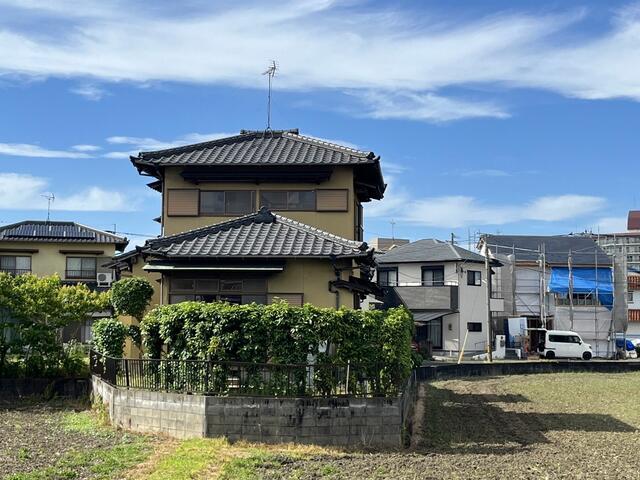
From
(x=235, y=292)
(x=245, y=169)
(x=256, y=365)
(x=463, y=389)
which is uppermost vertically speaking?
(x=245, y=169)

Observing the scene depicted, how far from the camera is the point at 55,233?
46656 millimetres

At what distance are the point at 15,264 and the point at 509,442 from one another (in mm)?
37955

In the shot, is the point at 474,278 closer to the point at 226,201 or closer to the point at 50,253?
the point at 50,253

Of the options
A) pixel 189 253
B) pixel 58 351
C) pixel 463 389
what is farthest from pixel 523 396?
pixel 58 351

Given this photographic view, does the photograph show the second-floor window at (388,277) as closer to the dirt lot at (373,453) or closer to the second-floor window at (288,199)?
the second-floor window at (288,199)

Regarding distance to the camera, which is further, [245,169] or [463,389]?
[463,389]

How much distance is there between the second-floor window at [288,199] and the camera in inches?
922

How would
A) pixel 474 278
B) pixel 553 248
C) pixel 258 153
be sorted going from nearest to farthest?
pixel 258 153 → pixel 474 278 → pixel 553 248

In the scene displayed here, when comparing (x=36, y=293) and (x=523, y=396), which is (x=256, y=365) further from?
(x=523, y=396)

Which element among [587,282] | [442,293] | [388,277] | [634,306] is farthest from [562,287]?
[634,306]

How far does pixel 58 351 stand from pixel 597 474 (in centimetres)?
1616

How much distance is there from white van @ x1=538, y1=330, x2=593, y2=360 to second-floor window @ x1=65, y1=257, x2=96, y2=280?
2810cm

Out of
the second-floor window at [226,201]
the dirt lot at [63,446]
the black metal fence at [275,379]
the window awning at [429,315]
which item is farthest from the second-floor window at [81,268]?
the black metal fence at [275,379]

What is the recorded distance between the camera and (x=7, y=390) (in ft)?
69.7
